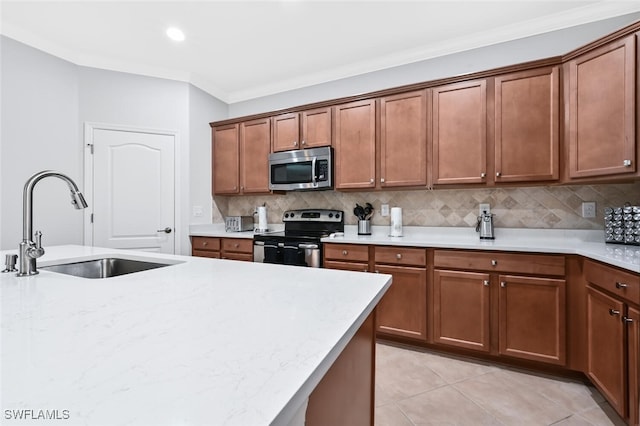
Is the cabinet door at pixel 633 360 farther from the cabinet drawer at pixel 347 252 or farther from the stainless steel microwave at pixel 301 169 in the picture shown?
the stainless steel microwave at pixel 301 169

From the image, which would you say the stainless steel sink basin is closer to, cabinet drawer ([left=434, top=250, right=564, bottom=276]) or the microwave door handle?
the microwave door handle

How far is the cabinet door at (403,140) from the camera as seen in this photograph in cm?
272

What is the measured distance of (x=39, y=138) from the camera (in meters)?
2.89

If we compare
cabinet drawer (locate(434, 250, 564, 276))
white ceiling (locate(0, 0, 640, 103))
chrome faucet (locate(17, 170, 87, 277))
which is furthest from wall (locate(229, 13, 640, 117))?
chrome faucet (locate(17, 170, 87, 277))

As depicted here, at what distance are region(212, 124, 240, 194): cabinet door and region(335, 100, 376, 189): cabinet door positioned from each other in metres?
1.39

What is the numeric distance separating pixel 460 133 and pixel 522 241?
39.4 inches

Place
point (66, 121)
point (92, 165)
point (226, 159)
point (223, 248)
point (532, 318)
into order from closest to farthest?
1. point (532, 318)
2. point (66, 121)
3. point (92, 165)
4. point (223, 248)
5. point (226, 159)

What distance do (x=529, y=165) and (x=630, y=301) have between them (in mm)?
1164

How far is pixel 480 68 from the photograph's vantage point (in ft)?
9.21

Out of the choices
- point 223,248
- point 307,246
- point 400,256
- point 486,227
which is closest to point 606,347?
point 486,227

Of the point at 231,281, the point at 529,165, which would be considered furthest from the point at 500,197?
the point at 231,281

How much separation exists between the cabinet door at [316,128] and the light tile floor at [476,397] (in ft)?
7.07

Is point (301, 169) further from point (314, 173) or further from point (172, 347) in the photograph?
point (172, 347)

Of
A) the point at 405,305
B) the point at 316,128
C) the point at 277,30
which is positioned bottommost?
the point at 405,305
